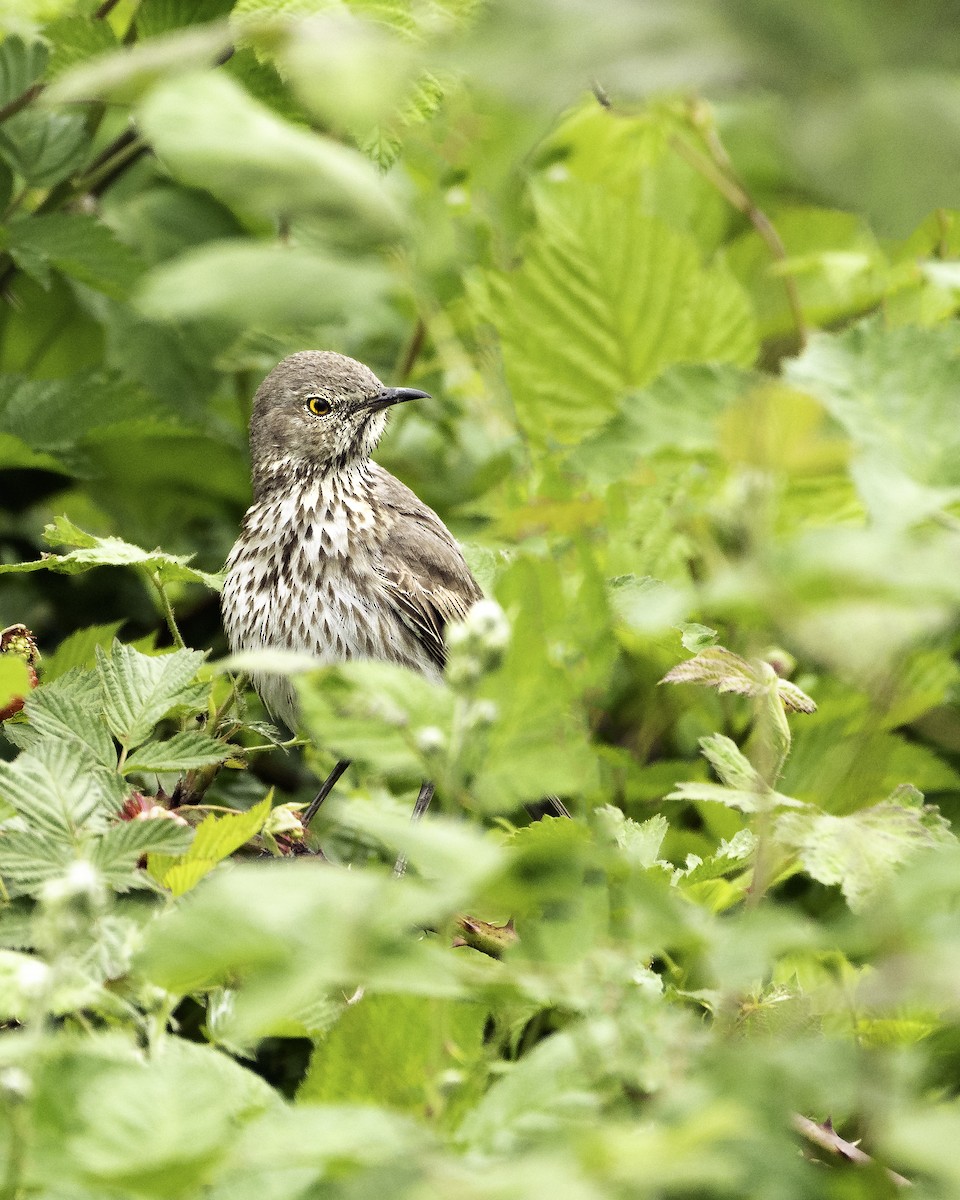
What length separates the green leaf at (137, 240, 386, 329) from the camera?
1.08 meters

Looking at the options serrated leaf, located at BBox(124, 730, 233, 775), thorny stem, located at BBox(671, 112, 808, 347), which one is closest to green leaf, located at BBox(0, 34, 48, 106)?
thorny stem, located at BBox(671, 112, 808, 347)

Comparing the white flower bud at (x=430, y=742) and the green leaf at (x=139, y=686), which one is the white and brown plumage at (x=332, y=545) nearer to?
the green leaf at (x=139, y=686)

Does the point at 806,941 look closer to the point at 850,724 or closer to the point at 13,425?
the point at 850,724

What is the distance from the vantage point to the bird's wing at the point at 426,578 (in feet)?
13.0

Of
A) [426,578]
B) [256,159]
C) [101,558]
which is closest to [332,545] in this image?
[426,578]

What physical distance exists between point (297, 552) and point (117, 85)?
2.67 m

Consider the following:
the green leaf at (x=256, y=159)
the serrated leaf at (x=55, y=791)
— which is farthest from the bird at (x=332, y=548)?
the green leaf at (x=256, y=159)

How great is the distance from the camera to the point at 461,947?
2062mm

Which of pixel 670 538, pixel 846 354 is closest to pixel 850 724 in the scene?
pixel 670 538

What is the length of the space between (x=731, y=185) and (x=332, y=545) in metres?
1.44

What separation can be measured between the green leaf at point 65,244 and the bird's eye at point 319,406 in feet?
3.30

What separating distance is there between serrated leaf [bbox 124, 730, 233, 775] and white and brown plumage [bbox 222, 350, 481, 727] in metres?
1.39

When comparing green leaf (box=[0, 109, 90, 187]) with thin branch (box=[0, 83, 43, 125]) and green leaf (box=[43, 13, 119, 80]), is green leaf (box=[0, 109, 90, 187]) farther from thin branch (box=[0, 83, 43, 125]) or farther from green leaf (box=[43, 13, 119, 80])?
green leaf (box=[43, 13, 119, 80])

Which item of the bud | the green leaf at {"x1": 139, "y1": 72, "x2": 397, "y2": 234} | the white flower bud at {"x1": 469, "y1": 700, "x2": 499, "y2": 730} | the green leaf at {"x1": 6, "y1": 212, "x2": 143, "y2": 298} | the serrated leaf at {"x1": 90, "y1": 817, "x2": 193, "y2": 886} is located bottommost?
the serrated leaf at {"x1": 90, "y1": 817, "x2": 193, "y2": 886}
